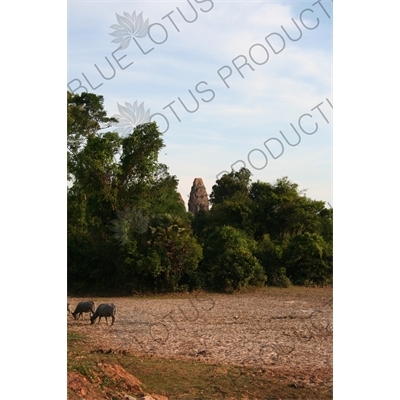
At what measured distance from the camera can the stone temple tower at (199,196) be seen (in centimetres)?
2938

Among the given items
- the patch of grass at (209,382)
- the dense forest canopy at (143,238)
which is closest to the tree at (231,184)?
the dense forest canopy at (143,238)

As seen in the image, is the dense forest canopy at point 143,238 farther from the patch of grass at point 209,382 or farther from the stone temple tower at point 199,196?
the patch of grass at point 209,382

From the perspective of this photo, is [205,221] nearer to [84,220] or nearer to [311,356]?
[84,220]

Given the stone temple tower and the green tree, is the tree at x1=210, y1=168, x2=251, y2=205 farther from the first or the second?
the green tree

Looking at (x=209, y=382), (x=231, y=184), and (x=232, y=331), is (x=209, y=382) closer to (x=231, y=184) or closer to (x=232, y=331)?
(x=232, y=331)

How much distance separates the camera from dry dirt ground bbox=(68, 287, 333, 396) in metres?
9.14

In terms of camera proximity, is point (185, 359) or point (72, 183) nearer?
point (185, 359)

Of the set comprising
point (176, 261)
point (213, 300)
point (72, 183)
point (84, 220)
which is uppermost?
point (72, 183)

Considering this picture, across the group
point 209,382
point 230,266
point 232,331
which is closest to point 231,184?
point 230,266

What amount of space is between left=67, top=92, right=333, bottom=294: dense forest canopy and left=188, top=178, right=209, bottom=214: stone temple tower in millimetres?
8176
